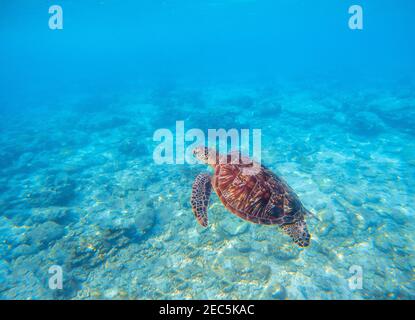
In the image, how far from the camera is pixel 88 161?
13719 millimetres

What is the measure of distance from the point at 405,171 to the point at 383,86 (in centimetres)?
2458

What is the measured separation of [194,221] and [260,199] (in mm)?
3297

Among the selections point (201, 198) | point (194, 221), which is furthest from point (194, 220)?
point (201, 198)

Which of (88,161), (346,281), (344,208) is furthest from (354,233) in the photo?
(88,161)

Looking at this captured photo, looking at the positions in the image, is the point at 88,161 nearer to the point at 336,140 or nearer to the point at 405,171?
the point at 336,140

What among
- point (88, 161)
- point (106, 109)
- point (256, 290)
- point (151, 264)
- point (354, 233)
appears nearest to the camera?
point (256, 290)

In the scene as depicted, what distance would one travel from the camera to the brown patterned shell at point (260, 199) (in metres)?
5.54

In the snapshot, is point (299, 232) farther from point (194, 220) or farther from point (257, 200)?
point (194, 220)

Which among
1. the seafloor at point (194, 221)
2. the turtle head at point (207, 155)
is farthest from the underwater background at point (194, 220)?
the turtle head at point (207, 155)

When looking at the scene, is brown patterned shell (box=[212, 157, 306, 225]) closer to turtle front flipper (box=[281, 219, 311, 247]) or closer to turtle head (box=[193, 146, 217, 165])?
turtle front flipper (box=[281, 219, 311, 247])

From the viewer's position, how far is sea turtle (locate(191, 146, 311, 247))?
18.2 feet

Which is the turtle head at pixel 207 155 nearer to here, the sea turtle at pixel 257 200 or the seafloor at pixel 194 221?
the sea turtle at pixel 257 200

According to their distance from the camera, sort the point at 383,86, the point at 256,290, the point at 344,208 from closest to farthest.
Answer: the point at 256,290 < the point at 344,208 < the point at 383,86

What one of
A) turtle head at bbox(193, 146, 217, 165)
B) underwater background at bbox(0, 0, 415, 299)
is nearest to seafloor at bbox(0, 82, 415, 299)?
underwater background at bbox(0, 0, 415, 299)
